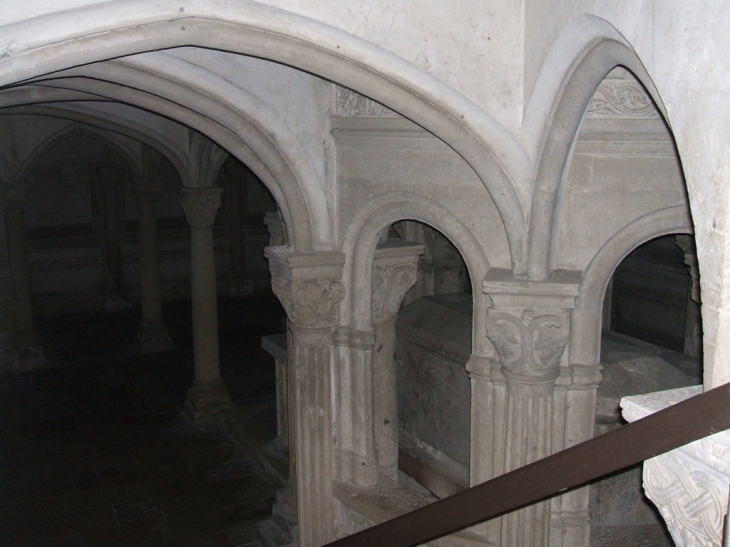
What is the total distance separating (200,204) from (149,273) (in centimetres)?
266

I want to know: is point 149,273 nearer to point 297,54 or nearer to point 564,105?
point 297,54

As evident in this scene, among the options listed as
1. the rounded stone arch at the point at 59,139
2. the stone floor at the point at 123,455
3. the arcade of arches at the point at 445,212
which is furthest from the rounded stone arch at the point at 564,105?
the rounded stone arch at the point at 59,139

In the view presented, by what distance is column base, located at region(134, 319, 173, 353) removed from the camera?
10367 millimetres

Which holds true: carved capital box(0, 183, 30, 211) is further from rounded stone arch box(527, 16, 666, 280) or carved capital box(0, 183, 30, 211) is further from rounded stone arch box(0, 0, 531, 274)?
rounded stone arch box(527, 16, 666, 280)

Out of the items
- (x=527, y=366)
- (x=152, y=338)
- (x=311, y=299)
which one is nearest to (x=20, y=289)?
(x=152, y=338)

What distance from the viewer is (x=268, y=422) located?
7738 millimetres

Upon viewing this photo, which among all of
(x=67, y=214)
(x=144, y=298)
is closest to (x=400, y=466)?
(x=144, y=298)

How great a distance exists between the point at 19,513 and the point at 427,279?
3.75m

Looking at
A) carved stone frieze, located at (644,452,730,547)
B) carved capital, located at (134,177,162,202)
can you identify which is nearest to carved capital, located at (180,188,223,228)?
carved capital, located at (134,177,162,202)

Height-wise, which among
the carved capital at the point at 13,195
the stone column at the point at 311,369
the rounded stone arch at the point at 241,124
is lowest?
the stone column at the point at 311,369

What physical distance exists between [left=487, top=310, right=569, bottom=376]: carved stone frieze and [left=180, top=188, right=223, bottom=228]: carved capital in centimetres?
460

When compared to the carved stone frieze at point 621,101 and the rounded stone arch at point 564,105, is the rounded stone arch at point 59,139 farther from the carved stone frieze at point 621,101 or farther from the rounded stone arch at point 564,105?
the carved stone frieze at point 621,101

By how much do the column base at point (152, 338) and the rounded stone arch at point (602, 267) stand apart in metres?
7.53

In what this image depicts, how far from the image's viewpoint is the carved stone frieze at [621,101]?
11.1 feet
